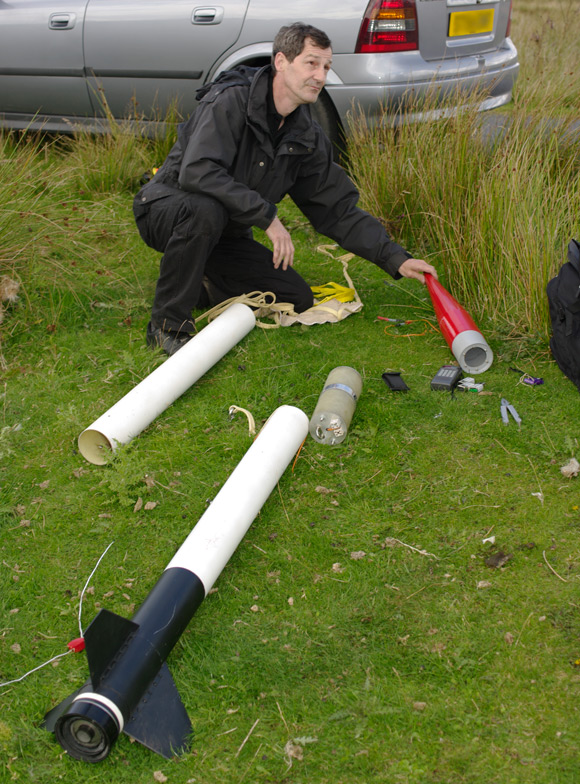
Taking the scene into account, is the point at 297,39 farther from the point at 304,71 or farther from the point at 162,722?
the point at 162,722

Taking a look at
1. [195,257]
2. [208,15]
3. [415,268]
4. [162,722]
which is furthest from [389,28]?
[162,722]

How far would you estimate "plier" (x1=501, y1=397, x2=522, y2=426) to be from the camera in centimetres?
320

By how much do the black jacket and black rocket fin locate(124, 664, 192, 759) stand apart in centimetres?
239

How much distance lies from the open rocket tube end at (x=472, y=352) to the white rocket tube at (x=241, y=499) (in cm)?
99

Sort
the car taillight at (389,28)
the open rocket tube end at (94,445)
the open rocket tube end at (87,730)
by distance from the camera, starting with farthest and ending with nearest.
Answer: the car taillight at (389,28) < the open rocket tube end at (94,445) < the open rocket tube end at (87,730)

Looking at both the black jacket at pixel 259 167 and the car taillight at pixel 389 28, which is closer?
the black jacket at pixel 259 167

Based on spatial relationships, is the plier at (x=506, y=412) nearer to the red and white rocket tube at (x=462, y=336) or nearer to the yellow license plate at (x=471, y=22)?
the red and white rocket tube at (x=462, y=336)

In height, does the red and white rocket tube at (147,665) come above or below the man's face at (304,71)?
below

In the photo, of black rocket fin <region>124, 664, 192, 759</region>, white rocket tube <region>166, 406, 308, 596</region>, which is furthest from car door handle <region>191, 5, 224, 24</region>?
black rocket fin <region>124, 664, 192, 759</region>

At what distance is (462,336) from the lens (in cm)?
356

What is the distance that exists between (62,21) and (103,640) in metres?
5.52

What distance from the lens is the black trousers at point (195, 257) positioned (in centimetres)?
370

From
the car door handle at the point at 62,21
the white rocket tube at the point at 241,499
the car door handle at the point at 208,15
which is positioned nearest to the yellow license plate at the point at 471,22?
the car door handle at the point at 208,15

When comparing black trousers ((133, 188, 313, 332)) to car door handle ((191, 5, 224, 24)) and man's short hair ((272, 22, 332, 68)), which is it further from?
car door handle ((191, 5, 224, 24))
